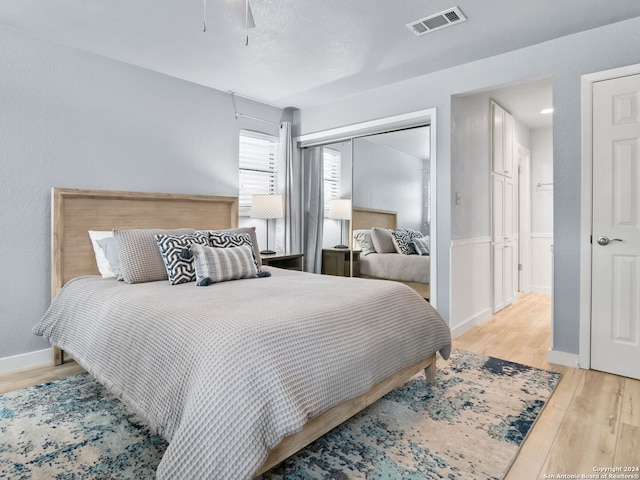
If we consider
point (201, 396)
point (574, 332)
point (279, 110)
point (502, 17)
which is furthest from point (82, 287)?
point (574, 332)

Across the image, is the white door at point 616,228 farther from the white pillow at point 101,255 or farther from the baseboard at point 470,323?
the white pillow at point 101,255

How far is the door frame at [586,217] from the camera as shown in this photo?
267 centimetres

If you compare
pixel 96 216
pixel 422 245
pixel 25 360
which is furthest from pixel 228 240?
pixel 422 245

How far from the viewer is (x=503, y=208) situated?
459cm

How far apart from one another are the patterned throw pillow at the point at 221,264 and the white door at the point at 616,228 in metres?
2.49

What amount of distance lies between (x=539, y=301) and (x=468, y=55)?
3499mm

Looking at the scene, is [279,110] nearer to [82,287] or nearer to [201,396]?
[82,287]

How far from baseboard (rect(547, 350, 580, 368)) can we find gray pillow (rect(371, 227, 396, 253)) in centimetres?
163

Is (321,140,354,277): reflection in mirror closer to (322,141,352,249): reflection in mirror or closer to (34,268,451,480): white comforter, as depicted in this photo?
(322,141,352,249): reflection in mirror

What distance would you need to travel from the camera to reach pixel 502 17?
2.51 m

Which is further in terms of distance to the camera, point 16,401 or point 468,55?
point 468,55

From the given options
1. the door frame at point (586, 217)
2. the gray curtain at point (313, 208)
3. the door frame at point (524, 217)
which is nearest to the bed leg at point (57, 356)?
the gray curtain at point (313, 208)

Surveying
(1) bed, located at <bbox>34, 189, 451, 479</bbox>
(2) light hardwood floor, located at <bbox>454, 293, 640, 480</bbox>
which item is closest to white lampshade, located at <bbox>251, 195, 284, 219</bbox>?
(1) bed, located at <bbox>34, 189, 451, 479</bbox>

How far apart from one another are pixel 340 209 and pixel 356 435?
2.76 metres
